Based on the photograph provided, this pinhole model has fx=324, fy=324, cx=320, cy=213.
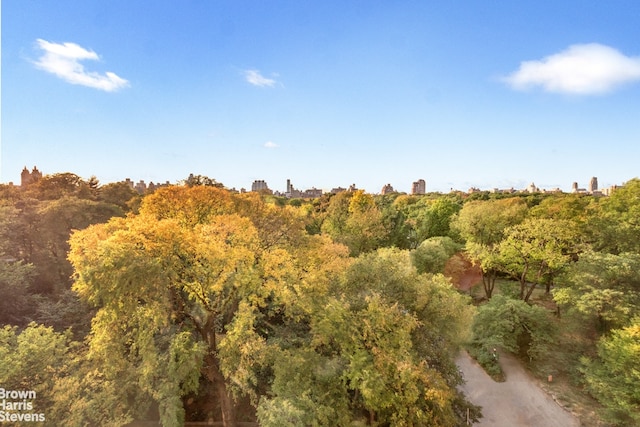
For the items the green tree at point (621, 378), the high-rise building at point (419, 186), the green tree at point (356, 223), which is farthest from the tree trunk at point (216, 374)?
the high-rise building at point (419, 186)

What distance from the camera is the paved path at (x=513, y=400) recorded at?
15.6 metres

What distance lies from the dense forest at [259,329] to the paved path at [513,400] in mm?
1095

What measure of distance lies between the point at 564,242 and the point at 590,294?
837cm

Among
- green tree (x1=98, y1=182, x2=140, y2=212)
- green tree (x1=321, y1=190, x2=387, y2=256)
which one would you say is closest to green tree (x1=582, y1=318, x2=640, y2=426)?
green tree (x1=321, y1=190, x2=387, y2=256)

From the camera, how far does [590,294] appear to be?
17875 mm

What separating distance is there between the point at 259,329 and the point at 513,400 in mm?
14051

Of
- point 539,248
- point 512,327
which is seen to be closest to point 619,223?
point 539,248

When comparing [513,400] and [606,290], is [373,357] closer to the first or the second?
[513,400]

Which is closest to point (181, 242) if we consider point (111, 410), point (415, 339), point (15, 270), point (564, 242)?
point (111, 410)

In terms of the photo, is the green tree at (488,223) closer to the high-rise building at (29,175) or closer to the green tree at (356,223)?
the green tree at (356,223)

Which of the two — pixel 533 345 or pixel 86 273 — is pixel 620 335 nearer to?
pixel 533 345

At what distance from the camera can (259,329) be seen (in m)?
14.9

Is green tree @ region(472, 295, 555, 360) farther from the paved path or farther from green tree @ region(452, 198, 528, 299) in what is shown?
green tree @ region(452, 198, 528, 299)

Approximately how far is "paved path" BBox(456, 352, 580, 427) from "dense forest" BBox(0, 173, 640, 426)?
1.09 metres
